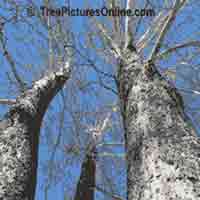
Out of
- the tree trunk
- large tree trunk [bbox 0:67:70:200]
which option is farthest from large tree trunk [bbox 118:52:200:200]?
the tree trunk

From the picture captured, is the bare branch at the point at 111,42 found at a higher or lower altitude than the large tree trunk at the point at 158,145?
higher

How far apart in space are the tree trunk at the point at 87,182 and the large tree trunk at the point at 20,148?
2.87ft

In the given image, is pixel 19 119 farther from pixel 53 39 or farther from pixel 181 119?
pixel 53 39

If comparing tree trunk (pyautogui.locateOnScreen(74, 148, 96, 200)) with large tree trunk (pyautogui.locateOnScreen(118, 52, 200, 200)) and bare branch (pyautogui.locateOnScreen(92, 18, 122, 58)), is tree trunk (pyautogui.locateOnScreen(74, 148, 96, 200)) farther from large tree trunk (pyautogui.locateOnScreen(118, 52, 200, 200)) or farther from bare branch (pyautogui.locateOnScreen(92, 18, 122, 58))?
bare branch (pyautogui.locateOnScreen(92, 18, 122, 58))

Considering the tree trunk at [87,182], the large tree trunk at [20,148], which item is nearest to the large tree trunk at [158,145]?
the large tree trunk at [20,148]

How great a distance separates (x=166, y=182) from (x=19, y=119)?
5.25 feet

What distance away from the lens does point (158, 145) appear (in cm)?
175

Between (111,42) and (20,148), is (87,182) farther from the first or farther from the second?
(111,42)

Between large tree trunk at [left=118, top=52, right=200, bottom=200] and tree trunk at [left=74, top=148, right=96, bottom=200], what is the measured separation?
3.93 feet

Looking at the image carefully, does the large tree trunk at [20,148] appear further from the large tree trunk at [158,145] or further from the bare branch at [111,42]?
the bare branch at [111,42]

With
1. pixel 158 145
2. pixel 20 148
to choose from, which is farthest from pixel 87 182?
pixel 158 145

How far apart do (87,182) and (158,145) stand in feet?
5.94

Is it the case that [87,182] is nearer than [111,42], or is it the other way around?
[87,182]

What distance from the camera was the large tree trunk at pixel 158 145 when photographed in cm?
148
